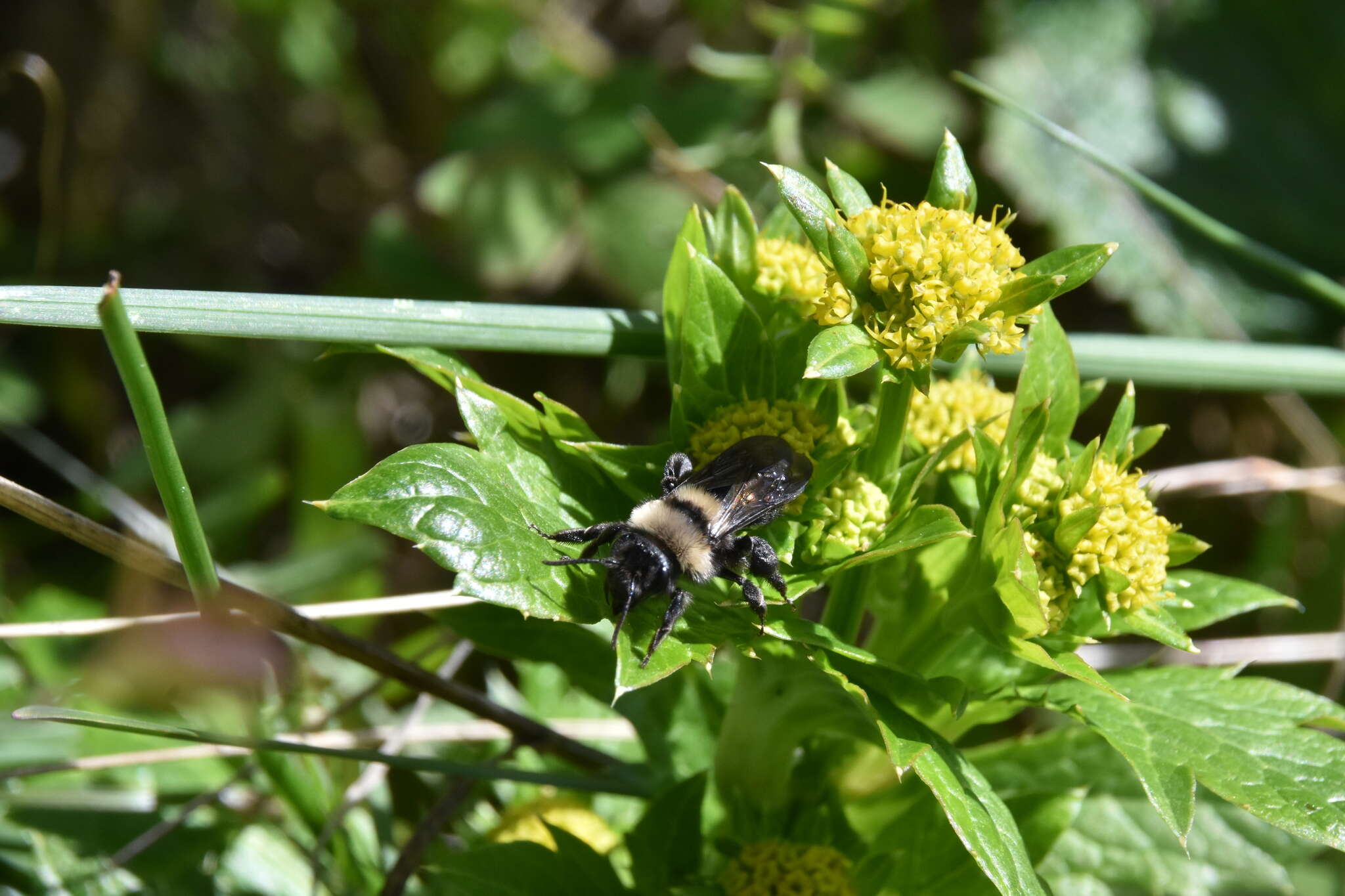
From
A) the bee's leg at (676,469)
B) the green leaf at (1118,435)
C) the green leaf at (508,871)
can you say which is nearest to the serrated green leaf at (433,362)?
the bee's leg at (676,469)

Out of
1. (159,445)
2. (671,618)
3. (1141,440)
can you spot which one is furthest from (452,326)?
(1141,440)

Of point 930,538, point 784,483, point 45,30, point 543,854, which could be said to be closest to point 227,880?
point 543,854

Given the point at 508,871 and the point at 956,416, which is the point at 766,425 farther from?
the point at 508,871

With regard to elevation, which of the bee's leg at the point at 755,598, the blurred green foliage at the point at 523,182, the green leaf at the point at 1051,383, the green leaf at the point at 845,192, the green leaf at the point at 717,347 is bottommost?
the bee's leg at the point at 755,598

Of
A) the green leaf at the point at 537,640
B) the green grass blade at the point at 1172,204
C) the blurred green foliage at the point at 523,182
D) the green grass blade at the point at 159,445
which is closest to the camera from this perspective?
the green grass blade at the point at 159,445

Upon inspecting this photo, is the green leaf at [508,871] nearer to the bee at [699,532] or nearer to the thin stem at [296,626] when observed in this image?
the thin stem at [296,626]

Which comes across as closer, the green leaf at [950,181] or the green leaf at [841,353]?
the green leaf at [841,353]

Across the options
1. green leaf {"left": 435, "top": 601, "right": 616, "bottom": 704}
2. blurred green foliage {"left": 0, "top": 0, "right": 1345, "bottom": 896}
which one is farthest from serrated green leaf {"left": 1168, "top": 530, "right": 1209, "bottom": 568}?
blurred green foliage {"left": 0, "top": 0, "right": 1345, "bottom": 896}

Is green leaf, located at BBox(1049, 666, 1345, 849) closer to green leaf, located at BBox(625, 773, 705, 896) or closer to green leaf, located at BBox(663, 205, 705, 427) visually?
green leaf, located at BBox(625, 773, 705, 896)
